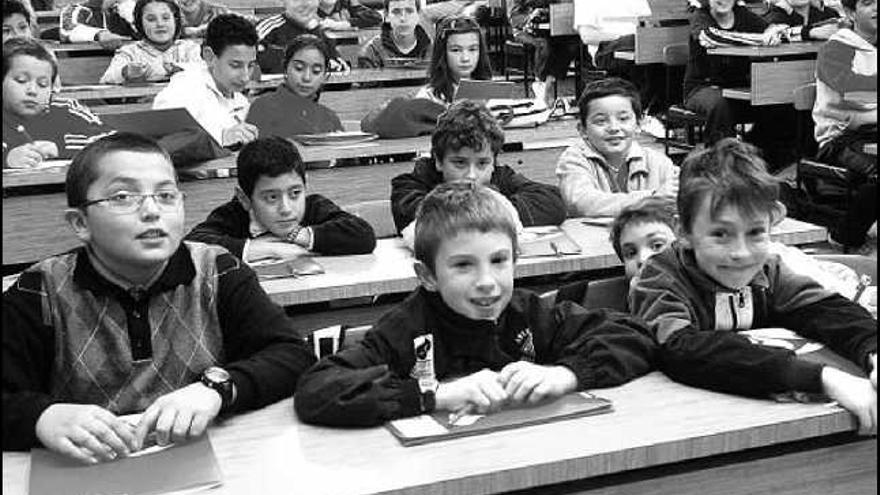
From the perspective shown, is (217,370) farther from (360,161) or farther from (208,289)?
(360,161)

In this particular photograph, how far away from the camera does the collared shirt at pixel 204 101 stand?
462 cm

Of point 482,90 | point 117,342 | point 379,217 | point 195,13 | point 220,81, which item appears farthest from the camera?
point 195,13

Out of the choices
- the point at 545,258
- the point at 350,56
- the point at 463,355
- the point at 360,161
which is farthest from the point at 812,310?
the point at 350,56

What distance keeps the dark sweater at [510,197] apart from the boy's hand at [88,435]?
1686 millimetres

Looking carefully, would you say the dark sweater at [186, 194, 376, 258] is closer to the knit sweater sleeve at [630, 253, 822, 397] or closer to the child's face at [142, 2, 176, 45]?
the knit sweater sleeve at [630, 253, 822, 397]

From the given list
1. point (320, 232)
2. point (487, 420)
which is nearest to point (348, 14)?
point (320, 232)

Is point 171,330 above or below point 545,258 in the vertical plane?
above

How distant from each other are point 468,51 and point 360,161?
95 centimetres

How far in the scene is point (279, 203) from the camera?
9.78 feet

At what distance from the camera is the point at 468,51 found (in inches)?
191

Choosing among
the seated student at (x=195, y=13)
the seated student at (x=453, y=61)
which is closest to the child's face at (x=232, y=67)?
the seated student at (x=453, y=61)

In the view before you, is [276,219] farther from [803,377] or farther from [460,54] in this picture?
[460,54]

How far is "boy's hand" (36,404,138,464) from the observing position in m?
1.52

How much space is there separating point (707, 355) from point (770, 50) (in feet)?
15.2
